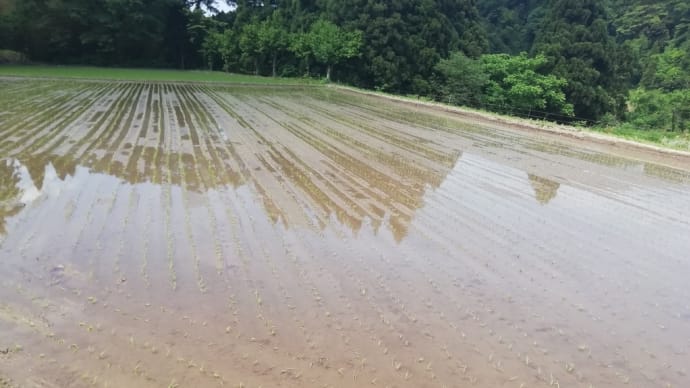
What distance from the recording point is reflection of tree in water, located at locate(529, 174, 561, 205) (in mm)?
7512

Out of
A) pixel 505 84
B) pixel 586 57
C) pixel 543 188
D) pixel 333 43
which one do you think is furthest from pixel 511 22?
pixel 543 188

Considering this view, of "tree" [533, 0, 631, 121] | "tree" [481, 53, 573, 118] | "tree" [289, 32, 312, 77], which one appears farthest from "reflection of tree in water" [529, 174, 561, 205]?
"tree" [289, 32, 312, 77]

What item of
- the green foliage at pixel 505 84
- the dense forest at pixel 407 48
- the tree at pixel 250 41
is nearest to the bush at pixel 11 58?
the dense forest at pixel 407 48

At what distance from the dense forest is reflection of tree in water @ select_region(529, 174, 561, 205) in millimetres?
16685

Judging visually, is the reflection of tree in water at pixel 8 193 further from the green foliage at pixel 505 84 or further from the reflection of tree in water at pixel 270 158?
the green foliage at pixel 505 84

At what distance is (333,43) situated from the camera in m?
31.9

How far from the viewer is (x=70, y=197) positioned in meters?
5.93

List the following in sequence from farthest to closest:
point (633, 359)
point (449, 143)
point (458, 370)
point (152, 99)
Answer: point (152, 99), point (449, 143), point (633, 359), point (458, 370)

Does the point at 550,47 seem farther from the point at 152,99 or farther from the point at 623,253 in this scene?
the point at 623,253

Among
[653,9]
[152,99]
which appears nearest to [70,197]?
[152,99]

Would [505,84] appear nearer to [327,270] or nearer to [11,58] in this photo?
[327,270]

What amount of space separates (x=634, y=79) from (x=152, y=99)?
38.1m

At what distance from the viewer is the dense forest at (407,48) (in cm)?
2777

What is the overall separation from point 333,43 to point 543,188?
86.3 feet
